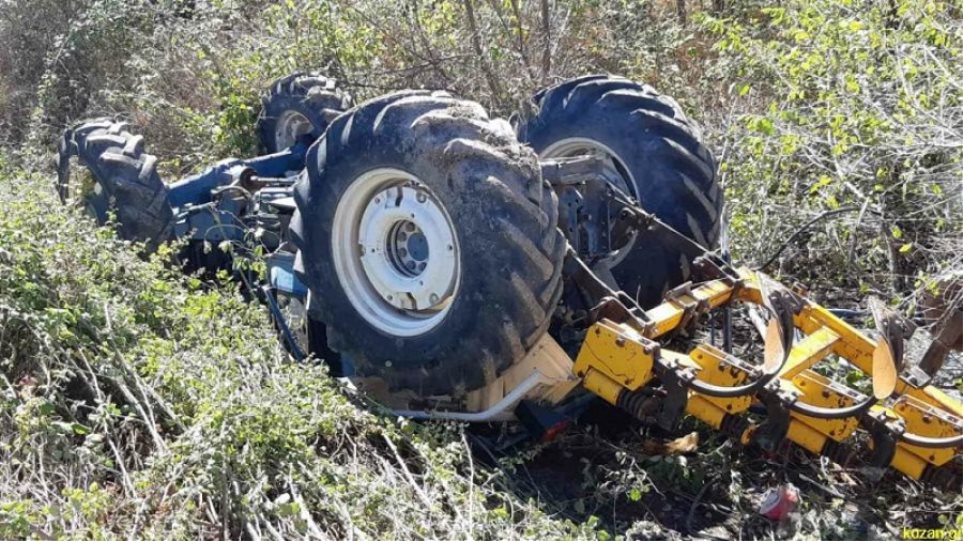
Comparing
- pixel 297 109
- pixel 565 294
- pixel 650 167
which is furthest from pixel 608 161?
pixel 297 109

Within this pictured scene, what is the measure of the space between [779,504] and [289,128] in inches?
193

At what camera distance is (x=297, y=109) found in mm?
7152

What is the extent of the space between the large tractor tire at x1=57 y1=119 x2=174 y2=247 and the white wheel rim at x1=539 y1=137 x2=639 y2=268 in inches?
89.6

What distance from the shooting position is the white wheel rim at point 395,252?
3.90 m

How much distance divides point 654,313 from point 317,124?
3815 mm

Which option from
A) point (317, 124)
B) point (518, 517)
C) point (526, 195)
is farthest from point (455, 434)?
point (317, 124)

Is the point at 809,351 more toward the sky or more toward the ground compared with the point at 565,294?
more toward the ground

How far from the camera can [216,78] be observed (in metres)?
8.86

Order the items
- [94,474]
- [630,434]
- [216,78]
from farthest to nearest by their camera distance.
A: 1. [216,78]
2. [630,434]
3. [94,474]

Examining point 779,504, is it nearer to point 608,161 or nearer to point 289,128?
point 608,161

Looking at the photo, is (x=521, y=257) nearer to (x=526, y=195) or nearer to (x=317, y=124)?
(x=526, y=195)

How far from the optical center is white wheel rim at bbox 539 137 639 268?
461 cm

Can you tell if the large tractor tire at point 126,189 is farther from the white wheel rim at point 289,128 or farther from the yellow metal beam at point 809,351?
the yellow metal beam at point 809,351

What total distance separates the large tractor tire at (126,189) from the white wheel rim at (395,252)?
6.10 ft
